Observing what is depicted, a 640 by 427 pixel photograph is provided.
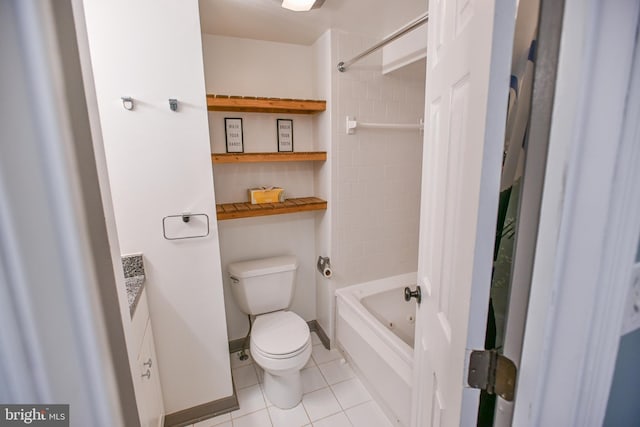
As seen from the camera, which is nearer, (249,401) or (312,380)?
(249,401)

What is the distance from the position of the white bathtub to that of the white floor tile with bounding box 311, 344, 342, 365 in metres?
0.07

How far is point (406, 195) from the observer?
236 centimetres

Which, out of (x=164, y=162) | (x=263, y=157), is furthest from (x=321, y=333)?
(x=164, y=162)

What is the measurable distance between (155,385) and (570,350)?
173 centimetres

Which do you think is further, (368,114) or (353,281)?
(353,281)

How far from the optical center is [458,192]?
2.41ft

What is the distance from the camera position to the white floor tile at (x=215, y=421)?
1694 millimetres

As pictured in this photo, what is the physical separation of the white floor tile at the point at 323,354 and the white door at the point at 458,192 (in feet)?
3.90

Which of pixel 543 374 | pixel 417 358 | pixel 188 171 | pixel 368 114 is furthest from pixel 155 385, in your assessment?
pixel 368 114

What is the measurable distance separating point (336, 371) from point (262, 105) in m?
1.92

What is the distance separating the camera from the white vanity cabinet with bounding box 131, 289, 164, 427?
1180 mm

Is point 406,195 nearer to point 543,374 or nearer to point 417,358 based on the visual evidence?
point 417,358

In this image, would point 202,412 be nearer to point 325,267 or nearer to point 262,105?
point 325,267

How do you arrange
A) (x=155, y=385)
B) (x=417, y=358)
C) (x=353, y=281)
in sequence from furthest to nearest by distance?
(x=353, y=281) → (x=155, y=385) → (x=417, y=358)
